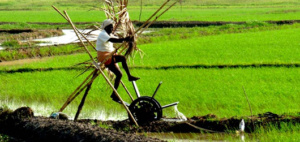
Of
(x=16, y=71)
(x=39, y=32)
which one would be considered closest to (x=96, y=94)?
(x=16, y=71)

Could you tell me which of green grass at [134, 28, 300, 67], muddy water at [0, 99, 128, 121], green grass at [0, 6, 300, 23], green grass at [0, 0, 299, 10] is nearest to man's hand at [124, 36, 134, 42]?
muddy water at [0, 99, 128, 121]

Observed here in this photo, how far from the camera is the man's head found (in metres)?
6.84

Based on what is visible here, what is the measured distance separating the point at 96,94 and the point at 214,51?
18.4 ft

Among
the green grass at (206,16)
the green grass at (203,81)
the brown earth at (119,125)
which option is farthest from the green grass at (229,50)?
the green grass at (206,16)

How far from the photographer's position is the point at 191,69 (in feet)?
38.7

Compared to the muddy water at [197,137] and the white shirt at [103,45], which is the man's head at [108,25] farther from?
the muddy water at [197,137]

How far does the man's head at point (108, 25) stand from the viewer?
22.5 feet

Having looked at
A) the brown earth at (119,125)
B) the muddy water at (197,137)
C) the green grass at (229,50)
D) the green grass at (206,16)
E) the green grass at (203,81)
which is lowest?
the green grass at (206,16)

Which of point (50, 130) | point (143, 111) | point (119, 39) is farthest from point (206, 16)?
point (50, 130)

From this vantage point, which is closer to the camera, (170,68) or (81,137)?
(81,137)

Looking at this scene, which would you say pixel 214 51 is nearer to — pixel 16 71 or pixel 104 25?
pixel 16 71

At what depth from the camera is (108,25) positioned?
22.5ft

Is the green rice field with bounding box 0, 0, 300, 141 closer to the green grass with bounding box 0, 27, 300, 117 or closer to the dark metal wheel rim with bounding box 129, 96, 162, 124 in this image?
the green grass with bounding box 0, 27, 300, 117

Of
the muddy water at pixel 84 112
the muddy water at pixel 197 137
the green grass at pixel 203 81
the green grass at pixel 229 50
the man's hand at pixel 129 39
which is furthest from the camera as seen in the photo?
the green grass at pixel 229 50
